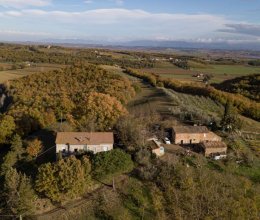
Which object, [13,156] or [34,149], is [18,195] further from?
[34,149]

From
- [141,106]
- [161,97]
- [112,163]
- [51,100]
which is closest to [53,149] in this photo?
[112,163]

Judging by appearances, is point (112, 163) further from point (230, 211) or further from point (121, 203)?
→ point (230, 211)

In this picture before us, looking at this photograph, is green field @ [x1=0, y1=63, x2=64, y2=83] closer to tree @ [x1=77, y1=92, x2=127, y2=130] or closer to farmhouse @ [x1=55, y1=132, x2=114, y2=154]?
tree @ [x1=77, y1=92, x2=127, y2=130]

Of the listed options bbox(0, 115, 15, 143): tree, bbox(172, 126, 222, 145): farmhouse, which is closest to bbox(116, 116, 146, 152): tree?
bbox(172, 126, 222, 145): farmhouse

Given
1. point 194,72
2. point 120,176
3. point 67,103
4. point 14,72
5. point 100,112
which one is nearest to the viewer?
point 120,176

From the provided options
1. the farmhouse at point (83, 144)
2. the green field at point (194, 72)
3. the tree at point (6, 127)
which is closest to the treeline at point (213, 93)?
the green field at point (194, 72)

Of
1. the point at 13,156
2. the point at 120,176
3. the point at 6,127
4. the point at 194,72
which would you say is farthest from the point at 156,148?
the point at 194,72
